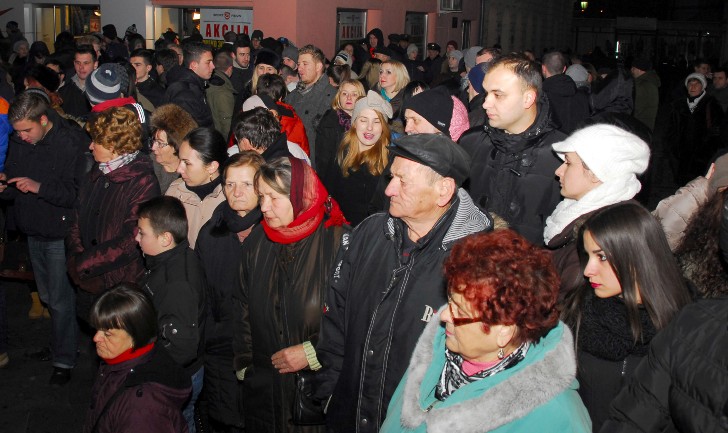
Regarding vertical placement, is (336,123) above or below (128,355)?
above

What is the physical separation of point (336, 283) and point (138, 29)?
17.9 m

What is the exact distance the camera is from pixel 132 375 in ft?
11.7

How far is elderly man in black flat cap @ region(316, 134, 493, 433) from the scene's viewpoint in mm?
3305

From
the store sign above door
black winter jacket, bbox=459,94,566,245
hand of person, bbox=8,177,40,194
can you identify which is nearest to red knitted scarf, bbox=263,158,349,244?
black winter jacket, bbox=459,94,566,245

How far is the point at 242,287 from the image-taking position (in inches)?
165

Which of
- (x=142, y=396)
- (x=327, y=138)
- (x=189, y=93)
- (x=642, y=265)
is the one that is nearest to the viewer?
(x=642, y=265)

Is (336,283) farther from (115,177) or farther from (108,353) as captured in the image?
(115,177)

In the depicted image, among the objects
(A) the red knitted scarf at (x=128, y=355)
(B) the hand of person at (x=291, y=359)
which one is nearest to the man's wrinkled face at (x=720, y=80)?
(B) the hand of person at (x=291, y=359)

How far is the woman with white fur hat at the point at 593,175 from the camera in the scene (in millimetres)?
3799

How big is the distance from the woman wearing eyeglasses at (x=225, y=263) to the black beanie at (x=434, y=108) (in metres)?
1.48

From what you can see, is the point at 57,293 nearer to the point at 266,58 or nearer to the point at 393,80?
the point at 266,58

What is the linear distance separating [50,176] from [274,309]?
2821 millimetres

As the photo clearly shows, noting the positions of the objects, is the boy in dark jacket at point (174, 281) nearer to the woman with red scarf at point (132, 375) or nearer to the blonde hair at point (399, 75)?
the woman with red scarf at point (132, 375)

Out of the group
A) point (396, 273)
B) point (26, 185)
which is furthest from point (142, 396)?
point (26, 185)
